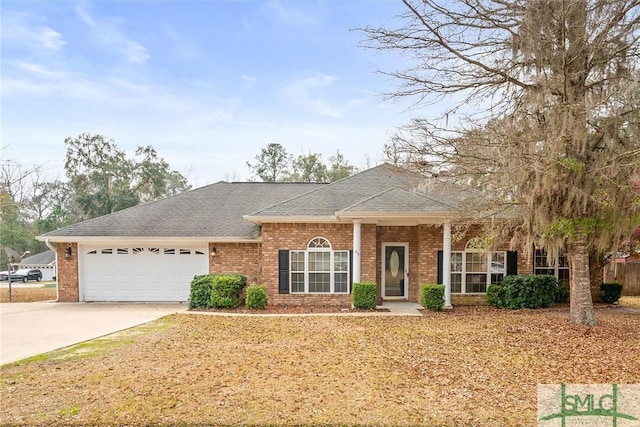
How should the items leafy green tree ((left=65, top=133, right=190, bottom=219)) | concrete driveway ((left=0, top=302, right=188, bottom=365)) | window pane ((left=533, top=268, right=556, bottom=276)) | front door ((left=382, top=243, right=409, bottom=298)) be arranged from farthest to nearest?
leafy green tree ((left=65, top=133, right=190, bottom=219)), front door ((left=382, top=243, right=409, bottom=298)), window pane ((left=533, top=268, right=556, bottom=276)), concrete driveway ((left=0, top=302, right=188, bottom=365))

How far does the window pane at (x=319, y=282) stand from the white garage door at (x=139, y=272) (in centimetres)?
385

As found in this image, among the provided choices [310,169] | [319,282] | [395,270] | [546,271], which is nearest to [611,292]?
[546,271]

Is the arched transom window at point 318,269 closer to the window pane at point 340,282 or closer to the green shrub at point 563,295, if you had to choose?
the window pane at point 340,282

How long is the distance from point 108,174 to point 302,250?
24.6 m

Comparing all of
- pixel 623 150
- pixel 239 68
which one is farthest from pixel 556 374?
pixel 239 68

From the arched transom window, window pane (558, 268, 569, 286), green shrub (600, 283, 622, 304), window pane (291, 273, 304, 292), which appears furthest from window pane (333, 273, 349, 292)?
green shrub (600, 283, 622, 304)

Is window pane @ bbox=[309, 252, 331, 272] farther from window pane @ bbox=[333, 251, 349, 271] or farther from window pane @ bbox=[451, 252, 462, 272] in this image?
window pane @ bbox=[451, 252, 462, 272]

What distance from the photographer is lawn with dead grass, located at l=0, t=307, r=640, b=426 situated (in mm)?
3947

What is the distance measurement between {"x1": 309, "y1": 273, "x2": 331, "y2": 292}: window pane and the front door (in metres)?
2.09

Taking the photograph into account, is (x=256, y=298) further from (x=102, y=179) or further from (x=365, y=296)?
(x=102, y=179)

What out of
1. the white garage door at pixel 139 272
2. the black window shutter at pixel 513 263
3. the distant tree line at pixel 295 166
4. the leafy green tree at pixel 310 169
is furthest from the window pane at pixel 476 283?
the leafy green tree at pixel 310 169

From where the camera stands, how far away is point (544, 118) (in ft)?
25.0

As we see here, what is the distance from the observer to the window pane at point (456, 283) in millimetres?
12000

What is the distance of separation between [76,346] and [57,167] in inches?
1152
